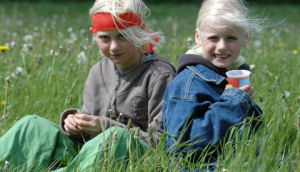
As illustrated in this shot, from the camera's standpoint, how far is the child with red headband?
3048mm

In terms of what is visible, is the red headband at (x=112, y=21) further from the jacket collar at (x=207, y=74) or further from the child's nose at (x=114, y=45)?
the jacket collar at (x=207, y=74)

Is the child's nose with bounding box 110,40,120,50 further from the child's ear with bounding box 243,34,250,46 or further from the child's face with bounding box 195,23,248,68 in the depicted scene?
the child's ear with bounding box 243,34,250,46

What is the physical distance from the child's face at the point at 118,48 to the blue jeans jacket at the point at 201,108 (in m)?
0.43

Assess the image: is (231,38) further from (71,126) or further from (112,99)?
(71,126)

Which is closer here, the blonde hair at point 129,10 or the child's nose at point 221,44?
the child's nose at point 221,44

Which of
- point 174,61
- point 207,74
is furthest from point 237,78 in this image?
point 174,61

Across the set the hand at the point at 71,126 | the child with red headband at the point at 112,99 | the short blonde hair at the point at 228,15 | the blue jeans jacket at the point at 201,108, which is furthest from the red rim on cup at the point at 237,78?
the hand at the point at 71,126

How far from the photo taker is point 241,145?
102 inches

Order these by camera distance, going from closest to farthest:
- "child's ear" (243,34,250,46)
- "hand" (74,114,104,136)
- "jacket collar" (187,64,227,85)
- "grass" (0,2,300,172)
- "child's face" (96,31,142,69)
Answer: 1. "grass" (0,2,300,172)
2. "jacket collar" (187,64,227,85)
3. "child's ear" (243,34,250,46)
4. "hand" (74,114,104,136)
5. "child's face" (96,31,142,69)

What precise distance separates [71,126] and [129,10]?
2.35ft

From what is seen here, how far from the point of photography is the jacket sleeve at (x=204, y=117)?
265 cm

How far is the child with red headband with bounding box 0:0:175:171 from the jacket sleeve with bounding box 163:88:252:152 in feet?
0.58

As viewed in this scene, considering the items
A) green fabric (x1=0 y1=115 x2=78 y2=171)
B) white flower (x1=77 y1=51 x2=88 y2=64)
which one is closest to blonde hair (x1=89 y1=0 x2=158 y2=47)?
green fabric (x1=0 y1=115 x2=78 y2=171)

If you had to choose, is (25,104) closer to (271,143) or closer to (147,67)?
(147,67)
